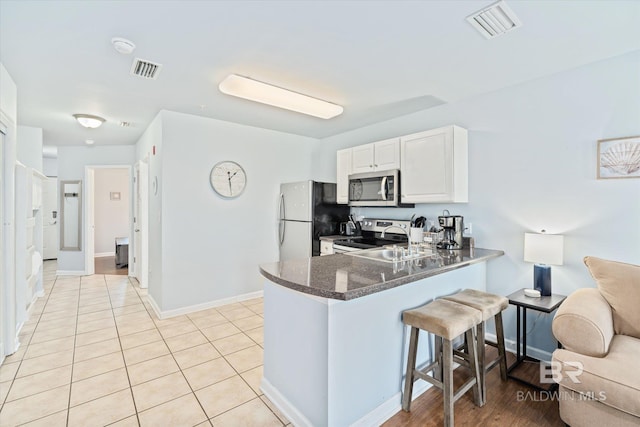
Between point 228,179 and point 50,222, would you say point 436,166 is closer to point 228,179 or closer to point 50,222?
point 228,179

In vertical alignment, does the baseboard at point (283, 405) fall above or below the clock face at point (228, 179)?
below

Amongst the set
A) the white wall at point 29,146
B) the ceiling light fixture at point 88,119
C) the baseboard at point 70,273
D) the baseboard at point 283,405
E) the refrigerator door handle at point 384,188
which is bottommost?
the baseboard at point 283,405

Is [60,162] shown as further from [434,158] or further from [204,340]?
[434,158]

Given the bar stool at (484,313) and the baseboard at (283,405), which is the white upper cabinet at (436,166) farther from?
the baseboard at (283,405)

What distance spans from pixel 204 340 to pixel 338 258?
5.57ft

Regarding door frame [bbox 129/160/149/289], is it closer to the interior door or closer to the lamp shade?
the interior door

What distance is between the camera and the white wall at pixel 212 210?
364 centimetres

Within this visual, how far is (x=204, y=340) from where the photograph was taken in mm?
3045

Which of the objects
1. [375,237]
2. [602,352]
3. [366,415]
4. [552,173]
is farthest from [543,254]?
[375,237]

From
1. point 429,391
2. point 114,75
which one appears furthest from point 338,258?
point 114,75

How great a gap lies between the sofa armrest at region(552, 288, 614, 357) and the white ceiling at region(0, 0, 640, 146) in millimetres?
1783

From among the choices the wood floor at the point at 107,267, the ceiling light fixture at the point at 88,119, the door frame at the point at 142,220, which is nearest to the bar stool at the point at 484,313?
the ceiling light fixture at the point at 88,119

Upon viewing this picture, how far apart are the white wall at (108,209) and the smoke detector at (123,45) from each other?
22.2 ft

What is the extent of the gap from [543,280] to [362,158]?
2.27m
